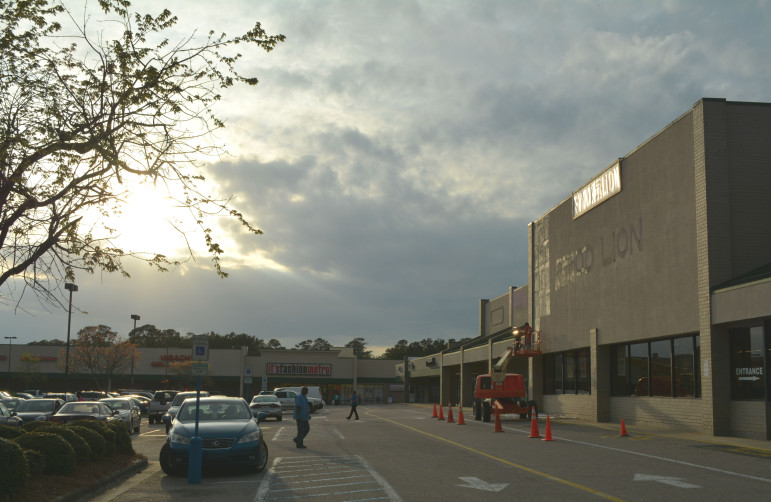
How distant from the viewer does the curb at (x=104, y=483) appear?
11305 millimetres

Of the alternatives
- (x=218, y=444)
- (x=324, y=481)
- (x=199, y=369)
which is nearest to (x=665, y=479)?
(x=324, y=481)

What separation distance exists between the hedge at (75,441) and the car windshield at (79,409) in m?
12.2

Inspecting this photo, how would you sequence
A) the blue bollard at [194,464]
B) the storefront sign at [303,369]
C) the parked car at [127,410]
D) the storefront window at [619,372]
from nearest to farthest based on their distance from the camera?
the blue bollard at [194,464], the parked car at [127,410], the storefront window at [619,372], the storefront sign at [303,369]

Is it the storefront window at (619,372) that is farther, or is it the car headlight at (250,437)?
the storefront window at (619,372)

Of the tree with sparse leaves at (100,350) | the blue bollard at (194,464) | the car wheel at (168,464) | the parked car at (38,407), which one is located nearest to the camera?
the blue bollard at (194,464)

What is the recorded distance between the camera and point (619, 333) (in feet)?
104

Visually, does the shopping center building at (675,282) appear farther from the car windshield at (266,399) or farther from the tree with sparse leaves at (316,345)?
the tree with sparse leaves at (316,345)

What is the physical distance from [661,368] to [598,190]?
9201 millimetres

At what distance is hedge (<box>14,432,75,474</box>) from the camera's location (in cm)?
1211

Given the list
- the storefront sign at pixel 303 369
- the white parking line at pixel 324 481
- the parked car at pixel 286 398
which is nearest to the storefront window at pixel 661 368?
the white parking line at pixel 324 481

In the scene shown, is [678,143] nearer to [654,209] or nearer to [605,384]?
[654,209]

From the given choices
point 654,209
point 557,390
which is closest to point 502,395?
point 557,390

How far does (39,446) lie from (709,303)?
A: 2047 cm

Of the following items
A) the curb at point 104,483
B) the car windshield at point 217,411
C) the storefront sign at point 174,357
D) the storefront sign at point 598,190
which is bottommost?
the curb at point 104,483
